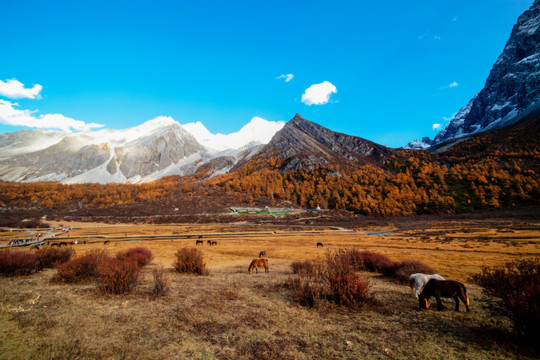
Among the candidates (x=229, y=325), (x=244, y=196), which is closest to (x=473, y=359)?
(x=229, y=325)

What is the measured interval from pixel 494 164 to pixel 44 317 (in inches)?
7929

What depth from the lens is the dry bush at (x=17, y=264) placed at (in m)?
11.3

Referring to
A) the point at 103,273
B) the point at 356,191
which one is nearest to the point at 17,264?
the point at 103,273

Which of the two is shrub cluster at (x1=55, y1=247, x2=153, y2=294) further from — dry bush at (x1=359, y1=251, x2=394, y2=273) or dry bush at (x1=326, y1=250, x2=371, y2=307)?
dry bush at (x1=359, y1=251, x2=394, y2=273)

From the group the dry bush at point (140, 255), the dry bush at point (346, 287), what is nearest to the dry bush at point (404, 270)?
the dry bush at point (346, 287)

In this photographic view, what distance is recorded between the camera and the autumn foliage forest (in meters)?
107

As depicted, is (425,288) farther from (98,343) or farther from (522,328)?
(98,343)

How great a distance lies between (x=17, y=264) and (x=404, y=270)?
809 inches

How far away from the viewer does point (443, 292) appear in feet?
25.2

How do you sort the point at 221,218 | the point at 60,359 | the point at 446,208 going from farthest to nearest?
the point at 446,208, the point at 221,218, the point at 60,359

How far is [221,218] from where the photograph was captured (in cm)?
9044

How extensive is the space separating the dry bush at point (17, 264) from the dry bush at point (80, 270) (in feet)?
8.33

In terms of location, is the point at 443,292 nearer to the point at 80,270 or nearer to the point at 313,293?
the point at 313,293

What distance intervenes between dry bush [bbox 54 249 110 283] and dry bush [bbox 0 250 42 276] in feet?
8.33
